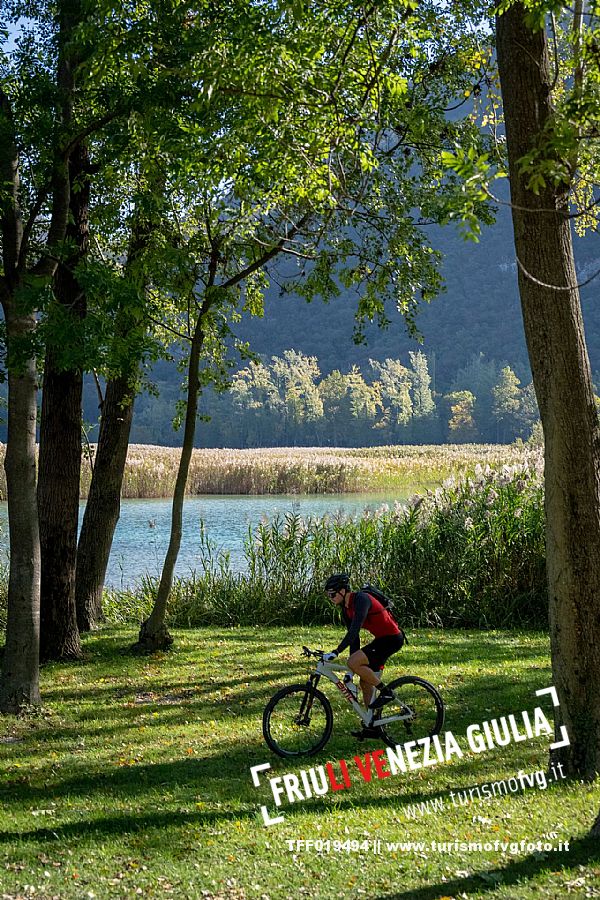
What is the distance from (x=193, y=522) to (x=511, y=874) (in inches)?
697

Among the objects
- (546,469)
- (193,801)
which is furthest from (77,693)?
(546,469)

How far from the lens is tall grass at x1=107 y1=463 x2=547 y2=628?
1230 centimetres

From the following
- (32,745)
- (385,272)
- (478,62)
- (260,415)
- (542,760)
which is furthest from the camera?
(260,415)

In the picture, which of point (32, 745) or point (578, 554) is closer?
point (578, 554)

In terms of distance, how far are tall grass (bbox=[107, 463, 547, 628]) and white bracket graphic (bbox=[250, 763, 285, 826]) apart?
6125 mm

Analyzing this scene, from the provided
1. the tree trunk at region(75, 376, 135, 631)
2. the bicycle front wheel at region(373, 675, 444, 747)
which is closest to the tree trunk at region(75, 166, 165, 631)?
the tree trunk at region(75, 376, 135, 631)

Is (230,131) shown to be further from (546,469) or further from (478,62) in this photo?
(478,62)

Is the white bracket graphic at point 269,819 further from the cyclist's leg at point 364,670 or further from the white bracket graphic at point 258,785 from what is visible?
the cyclist's leg at point 364,670

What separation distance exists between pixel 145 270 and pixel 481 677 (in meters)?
5.22

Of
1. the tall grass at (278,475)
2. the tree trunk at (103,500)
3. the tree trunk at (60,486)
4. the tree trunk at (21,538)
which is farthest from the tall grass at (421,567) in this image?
the tall grass at (278,475)

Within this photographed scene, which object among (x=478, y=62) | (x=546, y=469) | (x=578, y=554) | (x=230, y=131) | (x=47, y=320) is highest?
(x=478, y=62)

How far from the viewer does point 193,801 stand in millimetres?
5766

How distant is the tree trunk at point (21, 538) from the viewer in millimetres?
7820

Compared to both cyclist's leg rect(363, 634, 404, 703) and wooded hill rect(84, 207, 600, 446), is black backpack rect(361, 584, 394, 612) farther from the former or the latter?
wooded hill rect(84, 207, 600, 446)
